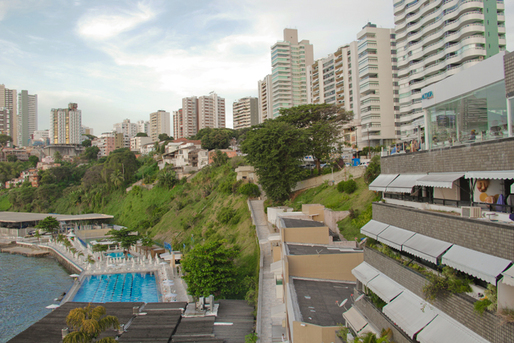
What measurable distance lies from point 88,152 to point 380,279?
98.5m

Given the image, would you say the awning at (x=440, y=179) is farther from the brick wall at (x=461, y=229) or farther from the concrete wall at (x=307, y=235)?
the concrete wall at (x=307, y=235)

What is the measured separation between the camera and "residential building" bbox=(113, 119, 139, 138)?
489ft

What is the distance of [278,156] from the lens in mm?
27922

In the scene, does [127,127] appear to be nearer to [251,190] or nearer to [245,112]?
[245,112]

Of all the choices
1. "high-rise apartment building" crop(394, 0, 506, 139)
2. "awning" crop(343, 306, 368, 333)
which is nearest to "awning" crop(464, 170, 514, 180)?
"awning" crop(343, 306, 368, 333)

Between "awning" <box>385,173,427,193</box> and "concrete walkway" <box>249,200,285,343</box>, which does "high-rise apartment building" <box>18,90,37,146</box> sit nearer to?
"concrete walkway" <box>249,200,285,343</box>

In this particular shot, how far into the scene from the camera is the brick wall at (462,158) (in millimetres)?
5914

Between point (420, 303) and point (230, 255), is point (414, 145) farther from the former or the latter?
point (230, 255)

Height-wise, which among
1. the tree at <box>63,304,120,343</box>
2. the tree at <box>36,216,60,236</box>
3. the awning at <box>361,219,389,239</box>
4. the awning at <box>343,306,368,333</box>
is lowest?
the tree at <box>36,216,60,236</box>

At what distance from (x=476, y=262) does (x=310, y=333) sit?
5267 mm

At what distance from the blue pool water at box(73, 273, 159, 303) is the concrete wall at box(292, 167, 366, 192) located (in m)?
14.1

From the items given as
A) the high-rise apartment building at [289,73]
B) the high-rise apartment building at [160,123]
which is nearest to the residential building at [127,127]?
the high-rise apartment building at [160,123]

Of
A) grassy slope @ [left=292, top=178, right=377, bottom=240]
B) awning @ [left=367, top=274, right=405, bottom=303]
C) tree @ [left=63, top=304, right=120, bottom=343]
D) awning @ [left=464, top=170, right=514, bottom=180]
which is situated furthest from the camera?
grassy slope @ [left=292, top=178, right=377, bottom=240]

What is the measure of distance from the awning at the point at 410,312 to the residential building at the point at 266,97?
7626cm
